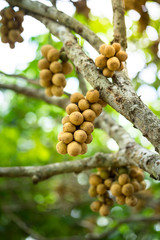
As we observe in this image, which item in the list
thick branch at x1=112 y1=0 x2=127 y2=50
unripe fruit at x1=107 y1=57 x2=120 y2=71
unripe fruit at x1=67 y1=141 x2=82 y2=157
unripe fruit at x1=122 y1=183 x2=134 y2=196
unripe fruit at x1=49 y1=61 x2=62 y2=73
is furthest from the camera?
unripe fruit at x1=49 y1=61 x2=62 y2=73

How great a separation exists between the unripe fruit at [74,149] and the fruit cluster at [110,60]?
488mm

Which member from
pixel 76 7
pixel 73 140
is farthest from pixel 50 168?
pixel 76 7

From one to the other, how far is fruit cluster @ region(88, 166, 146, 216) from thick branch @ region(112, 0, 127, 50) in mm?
1088

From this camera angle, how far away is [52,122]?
5402mm

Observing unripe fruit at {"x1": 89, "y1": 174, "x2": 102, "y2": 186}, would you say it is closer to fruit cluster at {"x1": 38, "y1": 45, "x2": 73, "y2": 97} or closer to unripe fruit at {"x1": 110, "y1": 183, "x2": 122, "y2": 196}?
unripe fruit at {"x1": 110, "y1": 183, "x2": 122, "y2": 196}

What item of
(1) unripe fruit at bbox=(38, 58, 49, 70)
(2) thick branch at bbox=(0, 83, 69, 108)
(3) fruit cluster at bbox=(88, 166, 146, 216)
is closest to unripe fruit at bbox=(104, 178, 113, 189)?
(3) fruit cluster at bbox=(88, 166, 146, 216)

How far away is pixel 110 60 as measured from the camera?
160 cm

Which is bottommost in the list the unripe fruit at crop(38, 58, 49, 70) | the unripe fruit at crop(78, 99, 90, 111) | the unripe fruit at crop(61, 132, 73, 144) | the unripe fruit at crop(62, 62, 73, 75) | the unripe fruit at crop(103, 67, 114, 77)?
the unripe fruit at crop(38, 58, 49, 70)

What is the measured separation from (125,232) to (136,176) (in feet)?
6.88

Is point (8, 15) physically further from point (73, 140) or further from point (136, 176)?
point (136, 176)

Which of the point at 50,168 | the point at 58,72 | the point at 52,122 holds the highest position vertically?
the point at 58,72

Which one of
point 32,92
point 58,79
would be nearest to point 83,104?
point 58,79

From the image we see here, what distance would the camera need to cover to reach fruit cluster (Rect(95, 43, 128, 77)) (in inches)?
62.2

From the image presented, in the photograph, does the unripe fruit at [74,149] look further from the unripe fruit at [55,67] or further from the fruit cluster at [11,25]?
the fruit cluster at [11,25]
